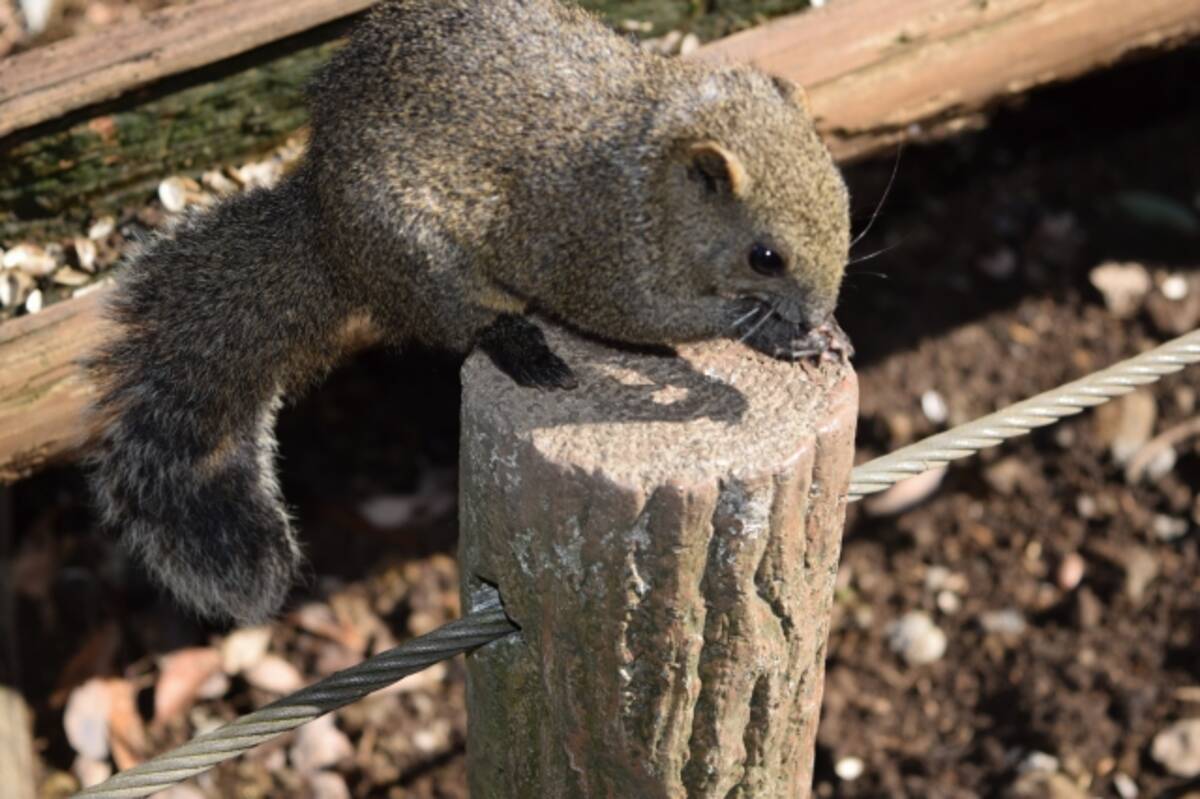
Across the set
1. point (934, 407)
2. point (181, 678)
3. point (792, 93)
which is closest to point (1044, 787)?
point (934, 407)

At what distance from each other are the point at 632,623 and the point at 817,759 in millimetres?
1905

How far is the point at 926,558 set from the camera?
386 centimetres

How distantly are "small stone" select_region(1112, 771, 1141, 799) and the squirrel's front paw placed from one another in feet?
6.23

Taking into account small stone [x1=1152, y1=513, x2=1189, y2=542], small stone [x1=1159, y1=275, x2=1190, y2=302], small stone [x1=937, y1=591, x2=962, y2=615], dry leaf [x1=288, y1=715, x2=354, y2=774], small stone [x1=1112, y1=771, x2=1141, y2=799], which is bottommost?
small stone [x1=1112, y1=771, x2=1141, y2=799]

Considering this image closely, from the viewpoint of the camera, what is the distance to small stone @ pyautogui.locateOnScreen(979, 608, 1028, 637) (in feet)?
12.2

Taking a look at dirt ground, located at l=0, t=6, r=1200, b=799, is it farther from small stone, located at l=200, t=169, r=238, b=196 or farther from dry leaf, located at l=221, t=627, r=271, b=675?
small stone, located at l=200, t=169, r=238, b=196

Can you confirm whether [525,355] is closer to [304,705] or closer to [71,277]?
[304,705]

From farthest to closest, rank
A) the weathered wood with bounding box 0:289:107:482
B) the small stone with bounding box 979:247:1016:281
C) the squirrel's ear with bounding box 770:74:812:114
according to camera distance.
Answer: the small stone with bounding box 979:247:1016:281 < the weathered wood with bounding box 0:289:107:482 < the squirrel's ear with bounding box 770:74:812:114

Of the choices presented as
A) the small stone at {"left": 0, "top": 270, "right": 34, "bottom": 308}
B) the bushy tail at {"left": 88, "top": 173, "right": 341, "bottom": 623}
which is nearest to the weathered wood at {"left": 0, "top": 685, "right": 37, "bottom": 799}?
the bushy tail at {"left": 88, "top": 173, "right": 341, "bottom": 623}

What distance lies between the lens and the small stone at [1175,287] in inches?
172

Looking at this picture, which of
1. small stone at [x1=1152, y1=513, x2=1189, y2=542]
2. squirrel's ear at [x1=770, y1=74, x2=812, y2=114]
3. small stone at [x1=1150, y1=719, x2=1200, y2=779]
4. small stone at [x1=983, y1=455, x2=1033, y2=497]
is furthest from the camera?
small stone at [x1=983, y1=455, x2=1033, y2=497]

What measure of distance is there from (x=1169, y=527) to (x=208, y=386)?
2505 millimetres

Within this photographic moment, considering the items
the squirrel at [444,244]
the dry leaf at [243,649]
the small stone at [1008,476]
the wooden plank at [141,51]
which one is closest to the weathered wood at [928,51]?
the squirrel at [444,244]

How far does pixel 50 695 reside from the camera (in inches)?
137
